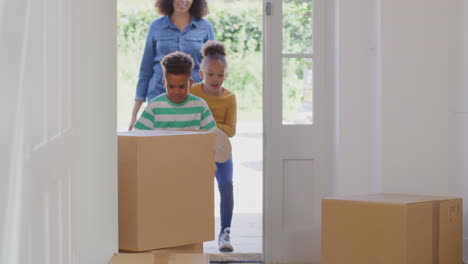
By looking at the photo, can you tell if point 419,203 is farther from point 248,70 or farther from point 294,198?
point 248,70

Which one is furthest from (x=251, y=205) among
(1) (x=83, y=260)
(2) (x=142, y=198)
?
(1) (x=83, y=260)

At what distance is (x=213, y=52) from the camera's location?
141 inches

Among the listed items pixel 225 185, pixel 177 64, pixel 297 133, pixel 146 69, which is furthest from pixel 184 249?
pixel 146 69

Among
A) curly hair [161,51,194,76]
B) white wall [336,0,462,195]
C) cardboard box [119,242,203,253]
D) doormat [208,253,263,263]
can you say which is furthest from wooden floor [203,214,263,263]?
cardboard box [119,242,203,253]

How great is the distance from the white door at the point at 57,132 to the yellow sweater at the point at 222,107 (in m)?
1.82

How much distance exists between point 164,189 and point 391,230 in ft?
2.87

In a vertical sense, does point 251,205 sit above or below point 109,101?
below

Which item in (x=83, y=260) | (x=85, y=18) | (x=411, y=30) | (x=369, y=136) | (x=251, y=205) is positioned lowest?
(x=251, y=205)

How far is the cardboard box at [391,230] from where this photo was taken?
2.39m

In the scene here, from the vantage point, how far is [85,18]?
1394mm

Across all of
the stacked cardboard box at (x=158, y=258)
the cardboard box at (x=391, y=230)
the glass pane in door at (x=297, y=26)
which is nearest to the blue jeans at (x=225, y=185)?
the glass pane in door at (x=297, y=26)

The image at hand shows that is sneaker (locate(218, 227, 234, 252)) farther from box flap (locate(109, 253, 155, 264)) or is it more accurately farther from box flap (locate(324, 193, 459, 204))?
box flap (locate(109, 253, 155, 264))

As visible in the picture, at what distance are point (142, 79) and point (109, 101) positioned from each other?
200cm

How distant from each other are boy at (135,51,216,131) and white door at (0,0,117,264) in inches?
51.8
